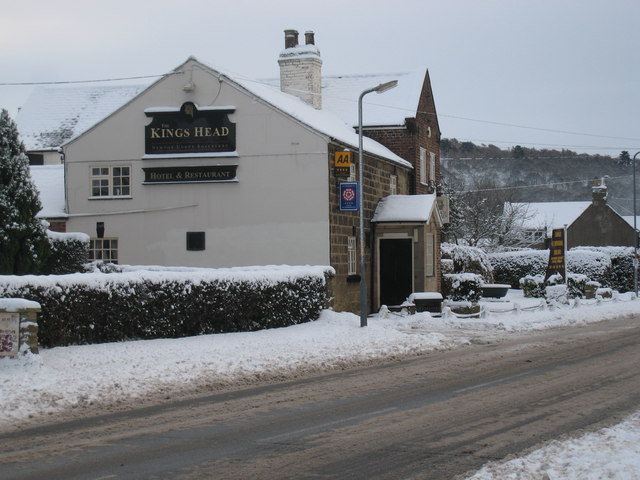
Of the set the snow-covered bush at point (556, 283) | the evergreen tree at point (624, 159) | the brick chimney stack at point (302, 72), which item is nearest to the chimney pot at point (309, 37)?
the brick chimney stack at point (302, 72)

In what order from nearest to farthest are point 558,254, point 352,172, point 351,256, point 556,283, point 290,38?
1. point 351,256
2. point 352,172
3. point 290,38
4. point 556,283
5. point 558,254

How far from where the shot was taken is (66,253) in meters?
23.4

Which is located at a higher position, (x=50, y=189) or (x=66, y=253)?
(x=50, y=189)

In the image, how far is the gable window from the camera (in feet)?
88.6

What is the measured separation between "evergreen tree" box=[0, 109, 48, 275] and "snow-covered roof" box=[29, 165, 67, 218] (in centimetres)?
741

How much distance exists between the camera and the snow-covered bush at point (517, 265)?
48594mm

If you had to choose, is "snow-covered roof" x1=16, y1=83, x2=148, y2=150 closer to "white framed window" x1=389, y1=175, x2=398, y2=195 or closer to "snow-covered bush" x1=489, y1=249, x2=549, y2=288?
"white framed window" x1=389, y1=175, x2=398, y2=195

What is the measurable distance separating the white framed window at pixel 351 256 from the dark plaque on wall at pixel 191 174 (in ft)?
14.7

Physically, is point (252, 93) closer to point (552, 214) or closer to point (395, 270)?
point (395, 270)

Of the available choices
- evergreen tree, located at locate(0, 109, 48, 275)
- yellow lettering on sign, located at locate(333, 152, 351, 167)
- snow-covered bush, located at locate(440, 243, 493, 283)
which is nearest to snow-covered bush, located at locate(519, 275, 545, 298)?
snow-covered bush, located at locate(440, 243, 493, 283)

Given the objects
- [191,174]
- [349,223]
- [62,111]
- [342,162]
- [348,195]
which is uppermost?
[62,111]

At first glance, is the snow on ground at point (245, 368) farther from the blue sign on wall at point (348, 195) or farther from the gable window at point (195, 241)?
the gable window at point (195, 241)

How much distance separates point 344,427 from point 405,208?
21.3 meters

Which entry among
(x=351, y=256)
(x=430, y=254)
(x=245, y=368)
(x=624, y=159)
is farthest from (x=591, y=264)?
(x=624, y=159)
